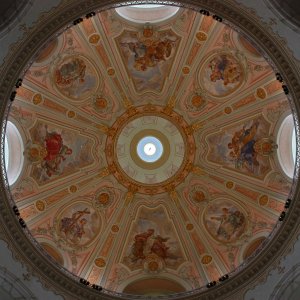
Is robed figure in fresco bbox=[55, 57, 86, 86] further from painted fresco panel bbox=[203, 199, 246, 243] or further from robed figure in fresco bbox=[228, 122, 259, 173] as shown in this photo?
painted fresco panel bbox=[203, 199, 246, 243]

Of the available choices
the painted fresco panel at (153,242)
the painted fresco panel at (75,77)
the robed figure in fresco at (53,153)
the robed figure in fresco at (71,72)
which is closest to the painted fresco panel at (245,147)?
the painted fresco panel at (153,242)

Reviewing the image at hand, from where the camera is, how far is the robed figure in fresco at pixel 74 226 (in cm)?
2128

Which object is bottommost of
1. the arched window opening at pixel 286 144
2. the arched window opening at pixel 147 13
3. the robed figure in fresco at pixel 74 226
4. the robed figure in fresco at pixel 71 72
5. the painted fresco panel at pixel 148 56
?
the robed figure in fresco at pixel 74 226

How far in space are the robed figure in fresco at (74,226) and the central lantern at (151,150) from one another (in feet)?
7.84

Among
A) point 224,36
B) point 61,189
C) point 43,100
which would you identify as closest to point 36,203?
point 61,189

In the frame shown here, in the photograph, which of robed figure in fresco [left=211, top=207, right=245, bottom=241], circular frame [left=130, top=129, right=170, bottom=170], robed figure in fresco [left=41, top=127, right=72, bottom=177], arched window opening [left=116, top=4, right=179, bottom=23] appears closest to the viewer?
arched window opening [left=116, top=4, right=179, bottom=23]

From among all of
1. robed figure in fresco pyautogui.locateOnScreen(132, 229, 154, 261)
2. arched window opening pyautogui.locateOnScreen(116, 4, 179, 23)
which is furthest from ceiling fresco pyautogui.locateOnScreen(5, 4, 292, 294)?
arched window opening pyautogui.locateOnScreen(116, 4, 179, 23)

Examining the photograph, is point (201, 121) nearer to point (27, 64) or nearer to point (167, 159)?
point (167, 159)

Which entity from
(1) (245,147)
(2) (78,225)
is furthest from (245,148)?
(2) (78,225)

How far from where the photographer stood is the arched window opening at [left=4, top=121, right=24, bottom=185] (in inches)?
759

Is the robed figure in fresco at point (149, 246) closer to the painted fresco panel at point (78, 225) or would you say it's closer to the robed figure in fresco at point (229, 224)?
the painted fresco panel at point (78, 225)

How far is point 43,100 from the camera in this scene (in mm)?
21562

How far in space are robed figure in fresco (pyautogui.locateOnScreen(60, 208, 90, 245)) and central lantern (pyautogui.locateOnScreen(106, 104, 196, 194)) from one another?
7.84ft

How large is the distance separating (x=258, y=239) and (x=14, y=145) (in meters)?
9.35
